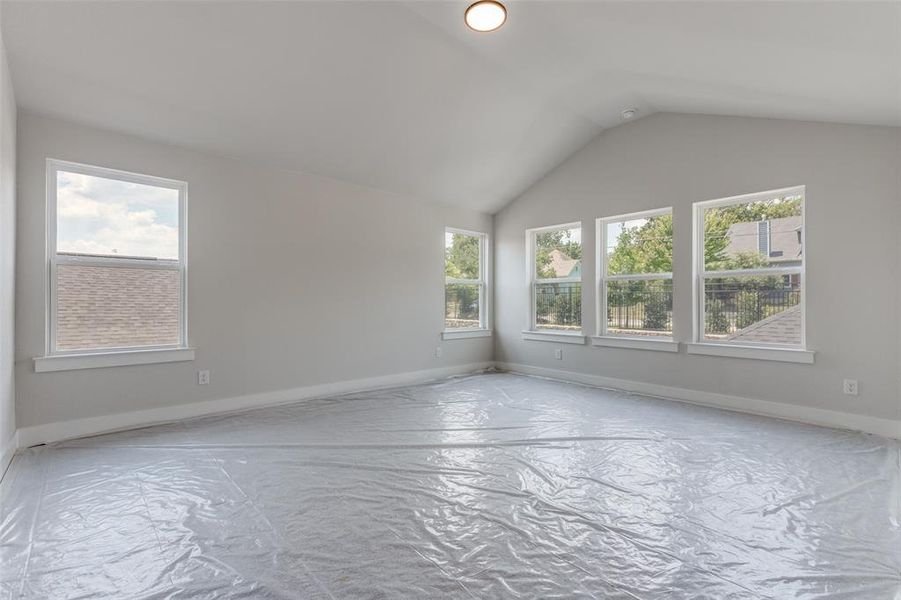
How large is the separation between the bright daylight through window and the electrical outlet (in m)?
3.97

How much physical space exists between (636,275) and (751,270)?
1.12m

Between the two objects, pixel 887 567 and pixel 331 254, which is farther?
pixel 331 254

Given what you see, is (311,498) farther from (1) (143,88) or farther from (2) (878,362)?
(2) (878,362)

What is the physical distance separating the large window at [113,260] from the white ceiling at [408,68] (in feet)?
1.63

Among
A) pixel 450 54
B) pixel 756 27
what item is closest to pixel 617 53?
pixel 756 27

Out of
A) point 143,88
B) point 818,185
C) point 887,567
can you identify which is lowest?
point 887,567

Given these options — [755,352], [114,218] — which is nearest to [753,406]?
[755,352]

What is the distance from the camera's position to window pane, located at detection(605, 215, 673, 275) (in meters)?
4.74

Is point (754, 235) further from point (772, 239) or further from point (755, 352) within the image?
point (755, 352)

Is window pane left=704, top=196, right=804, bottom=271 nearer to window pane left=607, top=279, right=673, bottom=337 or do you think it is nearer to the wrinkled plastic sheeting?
window pane left=607, top=279, right=673, bottom=337

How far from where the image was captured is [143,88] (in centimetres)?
308

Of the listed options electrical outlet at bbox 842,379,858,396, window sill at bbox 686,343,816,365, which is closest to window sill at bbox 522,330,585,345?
window sill at bbox 686,343,816,365

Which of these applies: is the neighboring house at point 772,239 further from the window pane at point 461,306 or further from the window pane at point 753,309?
the window pane at point 461,306

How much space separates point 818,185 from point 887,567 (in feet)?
10.3
